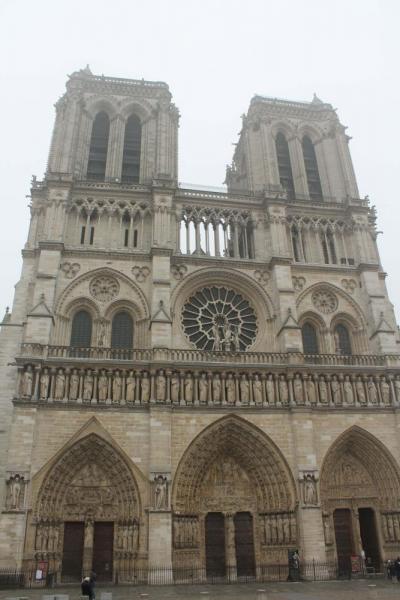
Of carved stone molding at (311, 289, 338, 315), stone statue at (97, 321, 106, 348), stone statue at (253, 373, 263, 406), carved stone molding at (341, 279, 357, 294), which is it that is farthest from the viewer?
carved stone molding at (341, 279, 357, 294)

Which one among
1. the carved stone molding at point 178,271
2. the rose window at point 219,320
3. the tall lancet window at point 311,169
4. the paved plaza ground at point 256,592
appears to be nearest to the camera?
the paved plaza ground at point 256,592

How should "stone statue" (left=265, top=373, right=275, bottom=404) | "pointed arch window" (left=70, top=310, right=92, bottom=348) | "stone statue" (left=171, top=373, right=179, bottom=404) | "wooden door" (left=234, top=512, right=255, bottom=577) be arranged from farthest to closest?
"pointed arch window" (left=70, top=310, right=92, bottom=348)
"stone statue" (left=265, top=373, right=275, bottom=404)
"stone statue" (left=171, top=373, right=179, bottom=404)
"wooden door" (left=234, top=512, right=255, bottom=577)

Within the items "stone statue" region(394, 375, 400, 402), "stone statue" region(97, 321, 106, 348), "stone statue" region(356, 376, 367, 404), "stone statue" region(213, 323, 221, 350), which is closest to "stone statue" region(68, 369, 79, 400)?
"stone statue" region(97, 321, 106, 348)

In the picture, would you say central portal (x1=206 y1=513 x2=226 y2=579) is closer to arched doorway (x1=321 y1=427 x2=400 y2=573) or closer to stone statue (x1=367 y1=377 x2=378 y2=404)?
arched doorway (x1=321 y1=427 x2=400 y2=573)

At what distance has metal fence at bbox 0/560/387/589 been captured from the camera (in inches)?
616

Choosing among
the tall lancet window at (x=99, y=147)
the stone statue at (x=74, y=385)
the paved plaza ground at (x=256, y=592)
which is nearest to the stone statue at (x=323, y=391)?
the paved plaza ground at (x=256, y=592)

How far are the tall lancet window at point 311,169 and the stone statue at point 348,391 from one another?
11.1m

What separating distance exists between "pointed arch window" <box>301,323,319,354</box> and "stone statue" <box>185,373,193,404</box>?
6036 millimetres

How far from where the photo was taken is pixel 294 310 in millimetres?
21734

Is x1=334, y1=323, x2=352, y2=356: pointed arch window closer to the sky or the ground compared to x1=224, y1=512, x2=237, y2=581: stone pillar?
closer to the sky

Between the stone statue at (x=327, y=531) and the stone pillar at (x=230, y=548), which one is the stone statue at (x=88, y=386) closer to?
the stone pillar at (x=230, y=548)

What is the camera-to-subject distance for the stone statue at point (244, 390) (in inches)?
760

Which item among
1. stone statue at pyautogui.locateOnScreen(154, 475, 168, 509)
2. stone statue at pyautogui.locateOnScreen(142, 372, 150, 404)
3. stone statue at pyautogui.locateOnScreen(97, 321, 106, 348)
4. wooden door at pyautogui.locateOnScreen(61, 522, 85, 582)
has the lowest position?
wooden door at pyautogui.locateOnScreen(61, 522, 85, 582)

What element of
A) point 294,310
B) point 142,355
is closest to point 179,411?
point 142,355
